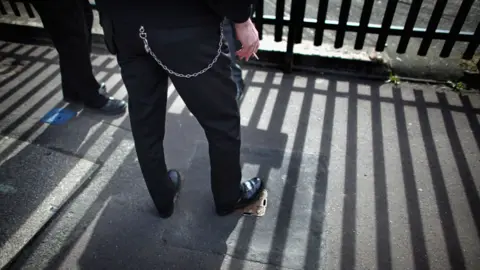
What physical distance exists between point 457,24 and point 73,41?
3543 mm

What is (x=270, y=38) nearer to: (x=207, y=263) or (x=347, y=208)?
(x=347, y=208)

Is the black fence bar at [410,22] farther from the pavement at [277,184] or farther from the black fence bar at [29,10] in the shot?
the black fence bar at [29,10]

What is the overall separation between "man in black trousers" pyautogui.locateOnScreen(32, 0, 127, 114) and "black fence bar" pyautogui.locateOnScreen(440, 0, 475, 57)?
10.9 feet

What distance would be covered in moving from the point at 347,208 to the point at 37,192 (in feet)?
7.45

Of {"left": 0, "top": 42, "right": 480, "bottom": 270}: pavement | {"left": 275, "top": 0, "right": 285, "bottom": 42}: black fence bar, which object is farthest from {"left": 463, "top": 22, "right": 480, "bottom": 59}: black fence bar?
{"left": 275, "top": 0, "right": 285, "bottom": 42}: black fence bar

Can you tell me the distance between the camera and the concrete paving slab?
2025 millimetres

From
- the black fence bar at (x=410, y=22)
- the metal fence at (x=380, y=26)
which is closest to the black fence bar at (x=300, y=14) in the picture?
the metal fence at (x=380, y=26)

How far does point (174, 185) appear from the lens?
2.23m

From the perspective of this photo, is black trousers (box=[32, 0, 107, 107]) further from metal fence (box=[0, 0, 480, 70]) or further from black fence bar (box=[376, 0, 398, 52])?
black fence bar (box=[376, 0, 398, 52])

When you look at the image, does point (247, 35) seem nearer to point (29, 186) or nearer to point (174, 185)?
point (174, 185)

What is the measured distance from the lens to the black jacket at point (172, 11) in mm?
1254

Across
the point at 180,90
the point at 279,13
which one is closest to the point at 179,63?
the point at 180,90

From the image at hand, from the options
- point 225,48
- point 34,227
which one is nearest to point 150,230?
point 34,227

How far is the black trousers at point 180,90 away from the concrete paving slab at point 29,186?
87 centimetres
